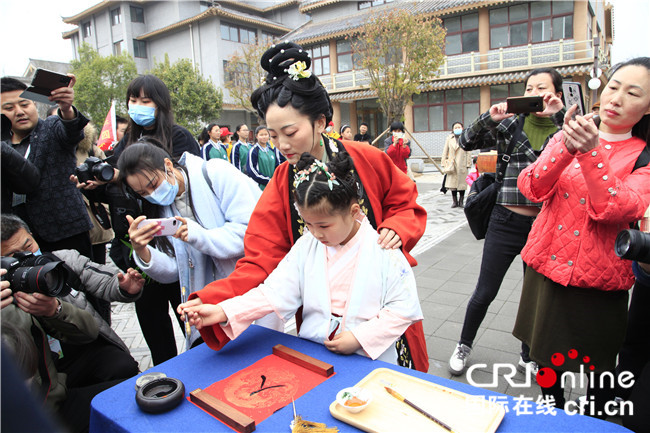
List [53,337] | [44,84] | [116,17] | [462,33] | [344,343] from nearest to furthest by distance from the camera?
1. [344,343]
2. [53,337]
3. [44,84]
4. [462,33]
5. [116,17]

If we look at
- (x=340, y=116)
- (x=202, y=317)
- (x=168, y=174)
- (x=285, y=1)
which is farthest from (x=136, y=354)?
(x=285, y=1)

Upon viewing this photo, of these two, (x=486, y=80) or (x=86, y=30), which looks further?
(x=86, y=30)

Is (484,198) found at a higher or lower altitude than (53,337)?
higher

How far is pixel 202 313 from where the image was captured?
1.59m

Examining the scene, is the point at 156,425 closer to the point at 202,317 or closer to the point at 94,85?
the point at 202,317

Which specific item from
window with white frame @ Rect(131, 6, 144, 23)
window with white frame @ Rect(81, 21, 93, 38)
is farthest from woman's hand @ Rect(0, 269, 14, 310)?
window with white frame @ Rect(81, 21, 93, 38)

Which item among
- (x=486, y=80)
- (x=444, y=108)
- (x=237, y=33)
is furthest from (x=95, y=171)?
(x=237, y=33)

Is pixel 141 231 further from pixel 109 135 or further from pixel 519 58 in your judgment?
pixel 519 58

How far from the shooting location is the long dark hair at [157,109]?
2.75 metres

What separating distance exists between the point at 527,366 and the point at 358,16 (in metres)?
21.9

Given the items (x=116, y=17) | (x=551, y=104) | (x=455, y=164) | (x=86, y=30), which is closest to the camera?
(x=551, y=104)

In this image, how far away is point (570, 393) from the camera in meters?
2.62

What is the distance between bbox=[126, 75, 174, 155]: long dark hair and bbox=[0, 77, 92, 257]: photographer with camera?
346mm

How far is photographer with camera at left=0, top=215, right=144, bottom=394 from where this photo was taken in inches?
78.3
